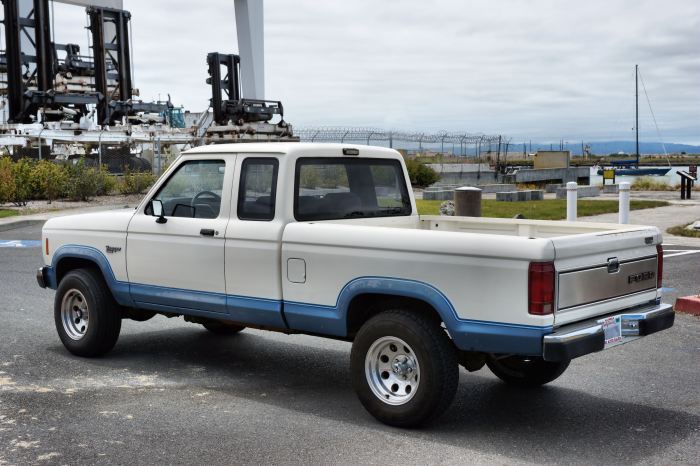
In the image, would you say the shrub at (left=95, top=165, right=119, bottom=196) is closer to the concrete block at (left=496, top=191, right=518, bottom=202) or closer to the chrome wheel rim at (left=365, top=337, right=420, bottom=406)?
the concrete block at (left=496, top=191, right=518, bottom=202)

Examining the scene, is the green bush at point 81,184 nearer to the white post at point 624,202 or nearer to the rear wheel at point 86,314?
the white post at point 624,202

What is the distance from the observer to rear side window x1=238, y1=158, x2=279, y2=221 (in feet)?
21.6

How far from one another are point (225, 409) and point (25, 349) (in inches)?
113

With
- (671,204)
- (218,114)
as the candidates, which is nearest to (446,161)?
(218,114)

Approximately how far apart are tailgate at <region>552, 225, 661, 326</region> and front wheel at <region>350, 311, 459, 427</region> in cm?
80

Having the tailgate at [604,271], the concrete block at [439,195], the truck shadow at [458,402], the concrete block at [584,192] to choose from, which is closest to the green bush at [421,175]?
the concrete block at [584,192]

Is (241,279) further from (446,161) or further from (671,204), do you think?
(446,161)

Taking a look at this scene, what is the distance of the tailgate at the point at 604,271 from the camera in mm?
5262

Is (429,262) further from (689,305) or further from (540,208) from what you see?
(540,208)

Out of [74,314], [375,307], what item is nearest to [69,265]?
[74,314]

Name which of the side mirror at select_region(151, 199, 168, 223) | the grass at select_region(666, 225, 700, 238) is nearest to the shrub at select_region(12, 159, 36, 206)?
the grass at select_region(666, 225, 700, 238)

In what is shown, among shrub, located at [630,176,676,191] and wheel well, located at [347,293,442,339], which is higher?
wheel well, located at [347,293,442,339]

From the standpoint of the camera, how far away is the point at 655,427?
5754mm

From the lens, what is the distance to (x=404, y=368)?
5750 millimetres
